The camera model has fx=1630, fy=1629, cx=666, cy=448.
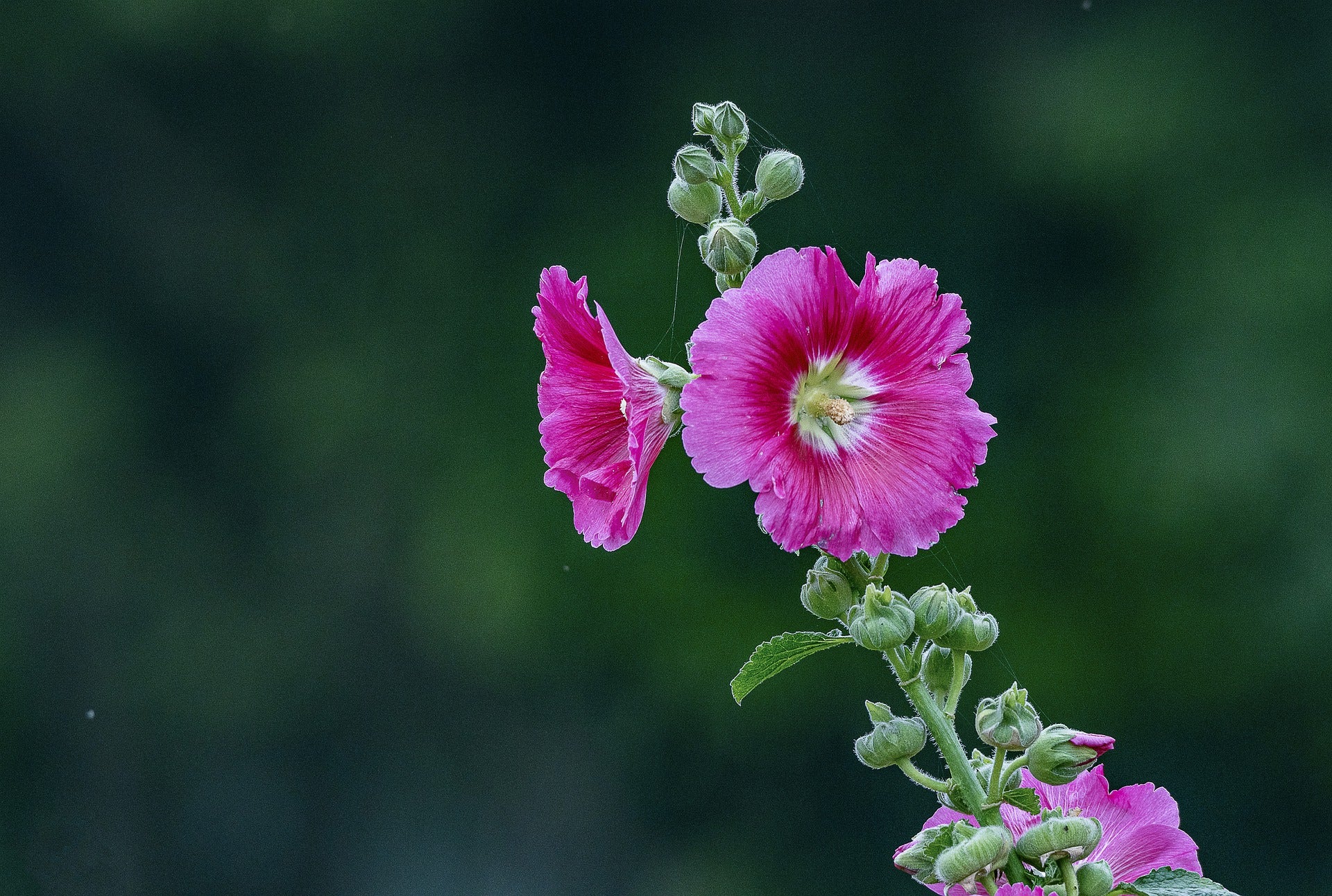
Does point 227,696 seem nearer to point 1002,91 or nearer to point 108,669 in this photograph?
point 108,669

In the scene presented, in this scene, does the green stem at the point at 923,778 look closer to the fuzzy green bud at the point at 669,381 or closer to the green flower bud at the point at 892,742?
the green flower bud at the point at 892,742

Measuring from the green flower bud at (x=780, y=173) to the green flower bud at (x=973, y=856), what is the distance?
413 mm

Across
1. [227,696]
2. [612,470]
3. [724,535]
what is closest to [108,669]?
[227,696]

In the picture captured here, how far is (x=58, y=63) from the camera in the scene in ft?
27.6

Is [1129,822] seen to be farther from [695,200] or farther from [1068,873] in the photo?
[695,200]

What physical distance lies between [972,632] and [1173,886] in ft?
0.59

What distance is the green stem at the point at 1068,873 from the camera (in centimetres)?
85

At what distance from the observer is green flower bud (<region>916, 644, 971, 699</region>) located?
94 cm

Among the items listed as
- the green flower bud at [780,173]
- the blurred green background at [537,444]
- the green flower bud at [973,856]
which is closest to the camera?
the green flower bud at [973,856]

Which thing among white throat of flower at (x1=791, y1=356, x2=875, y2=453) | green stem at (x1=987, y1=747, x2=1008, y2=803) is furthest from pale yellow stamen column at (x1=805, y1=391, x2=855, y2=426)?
green stem at (x1=987, y1=747, x2=1008, y2=803)

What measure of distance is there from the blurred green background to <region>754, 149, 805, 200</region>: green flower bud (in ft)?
16.8

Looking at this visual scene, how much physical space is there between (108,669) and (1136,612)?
501cm

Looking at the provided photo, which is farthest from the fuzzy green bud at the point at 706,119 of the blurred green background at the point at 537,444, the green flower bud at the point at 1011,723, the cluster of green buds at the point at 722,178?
the blurred green background at the point at 537,444

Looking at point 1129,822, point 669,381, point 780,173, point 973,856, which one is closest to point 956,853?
point 973,856
